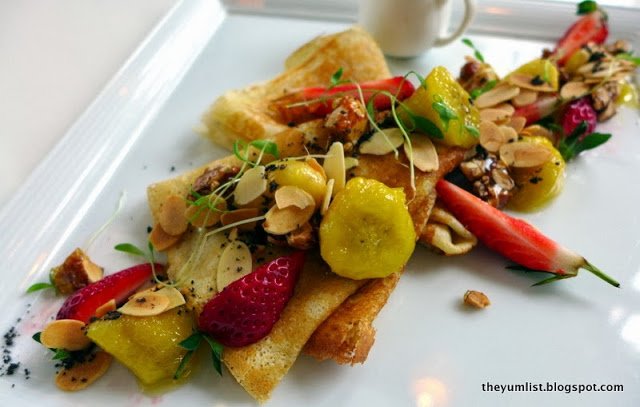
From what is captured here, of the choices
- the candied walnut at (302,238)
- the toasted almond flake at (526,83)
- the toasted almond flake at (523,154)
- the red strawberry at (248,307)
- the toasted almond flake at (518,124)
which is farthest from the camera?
the toasted almond flake at (526,83)

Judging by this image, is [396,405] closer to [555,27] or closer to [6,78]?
[6,78]

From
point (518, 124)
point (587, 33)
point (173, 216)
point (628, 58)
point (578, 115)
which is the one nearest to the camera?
point (173, 216)

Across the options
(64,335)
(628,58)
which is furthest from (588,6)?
(64,335)

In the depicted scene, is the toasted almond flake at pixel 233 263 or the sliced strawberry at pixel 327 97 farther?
the sliced strawberry at pixel 327 97

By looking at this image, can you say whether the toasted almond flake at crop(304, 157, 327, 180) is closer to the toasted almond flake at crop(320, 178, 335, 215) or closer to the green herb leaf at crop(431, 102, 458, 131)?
the toasted almond flake at crop(320, 178, 335, 215)

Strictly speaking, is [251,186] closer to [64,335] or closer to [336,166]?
[336,166]

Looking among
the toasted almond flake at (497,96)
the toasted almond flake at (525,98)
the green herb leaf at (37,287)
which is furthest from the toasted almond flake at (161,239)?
the toasted almond flake at (525,98)

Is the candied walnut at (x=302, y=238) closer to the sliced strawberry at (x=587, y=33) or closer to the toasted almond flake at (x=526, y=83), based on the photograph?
the toasted almond flake at (x=526, y=83)
